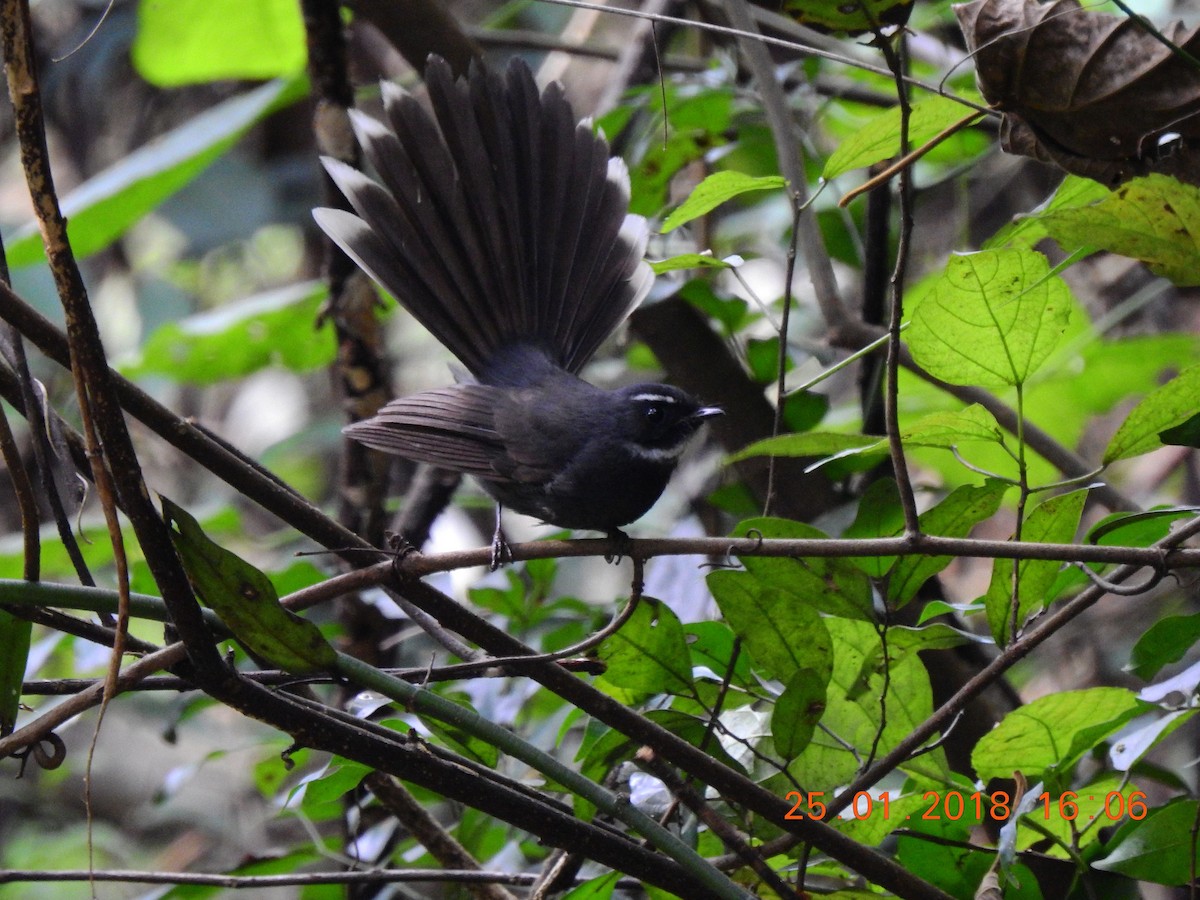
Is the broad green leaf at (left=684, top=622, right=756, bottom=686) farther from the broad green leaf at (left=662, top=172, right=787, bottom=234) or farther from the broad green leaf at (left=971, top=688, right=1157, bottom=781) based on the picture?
the broad green leaf at (left=662, top=172, right=787, bottom=234)

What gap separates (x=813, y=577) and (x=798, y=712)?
19 cm

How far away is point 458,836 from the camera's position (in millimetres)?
2184

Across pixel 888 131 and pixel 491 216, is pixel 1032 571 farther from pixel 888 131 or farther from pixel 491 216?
pixel 491 216

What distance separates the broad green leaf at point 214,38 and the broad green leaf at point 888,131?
2.73 metres

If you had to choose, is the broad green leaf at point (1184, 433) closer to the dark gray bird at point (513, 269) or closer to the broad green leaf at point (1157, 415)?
the broad green leaf at point (1157, 415)

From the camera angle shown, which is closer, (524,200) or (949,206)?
(524,200)

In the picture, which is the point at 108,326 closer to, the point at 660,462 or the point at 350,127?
the point at 350,127

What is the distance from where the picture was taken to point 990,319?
159 cm

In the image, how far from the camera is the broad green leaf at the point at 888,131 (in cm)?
174

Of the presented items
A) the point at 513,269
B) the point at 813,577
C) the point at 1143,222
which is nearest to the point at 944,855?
the point at 813,577

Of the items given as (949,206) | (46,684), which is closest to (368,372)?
(46,684)

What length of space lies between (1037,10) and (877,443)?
1.98 feet

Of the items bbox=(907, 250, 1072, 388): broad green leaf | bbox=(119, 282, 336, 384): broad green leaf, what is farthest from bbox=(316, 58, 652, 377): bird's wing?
bbox=(907, 250, 1072, 388): broad green leaf

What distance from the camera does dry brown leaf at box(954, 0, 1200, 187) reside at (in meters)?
1.54
